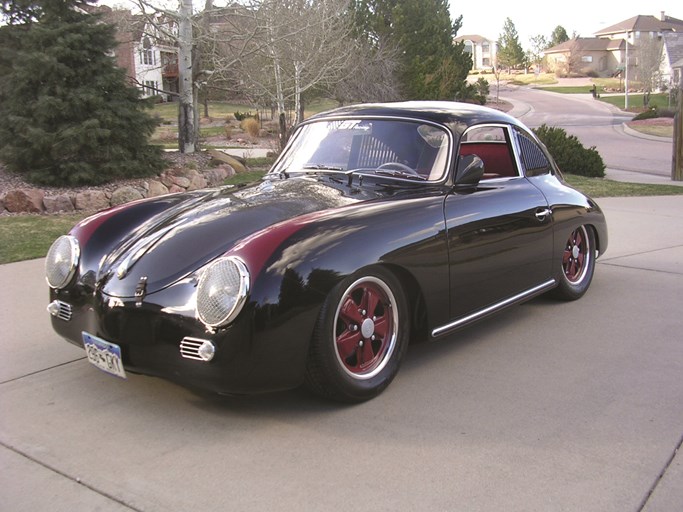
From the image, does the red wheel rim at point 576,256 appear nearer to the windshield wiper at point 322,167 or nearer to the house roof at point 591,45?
the windshield wiper at point 322,167

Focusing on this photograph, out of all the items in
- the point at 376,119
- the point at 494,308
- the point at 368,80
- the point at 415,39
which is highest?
the point at 415,39

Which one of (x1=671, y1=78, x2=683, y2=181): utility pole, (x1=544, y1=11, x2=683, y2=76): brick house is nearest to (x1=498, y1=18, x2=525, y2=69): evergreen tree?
(x1=544, y1=11, x2=683, y2=76): brick house

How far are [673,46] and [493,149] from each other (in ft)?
288

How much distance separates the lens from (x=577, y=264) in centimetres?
565

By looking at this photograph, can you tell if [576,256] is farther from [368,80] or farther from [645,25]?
[645,25]

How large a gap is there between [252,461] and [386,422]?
72 cm

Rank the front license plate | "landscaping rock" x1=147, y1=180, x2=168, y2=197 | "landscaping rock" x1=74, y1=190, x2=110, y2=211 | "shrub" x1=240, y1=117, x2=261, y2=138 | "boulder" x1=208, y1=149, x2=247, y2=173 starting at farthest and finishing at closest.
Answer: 1. "shrub" x1=240, y1=117, x2=261, y2=138
2. "boulder" x1=208, y1=149, x2=247, y2=173
3. "landscaping rock" x1=147, y1=180, x2=168, y2=197
4. "landscaping rock" x1=74, y1=190, x2=110, y2=211
5. the front license plate

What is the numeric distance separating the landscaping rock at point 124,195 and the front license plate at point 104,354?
699cm

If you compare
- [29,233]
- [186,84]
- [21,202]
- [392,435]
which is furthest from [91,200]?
[392,435]

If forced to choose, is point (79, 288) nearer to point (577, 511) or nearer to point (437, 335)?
point (437, 335)

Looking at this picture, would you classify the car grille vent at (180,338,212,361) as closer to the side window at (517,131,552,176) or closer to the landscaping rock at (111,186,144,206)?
the side window at (517,131,552,176)

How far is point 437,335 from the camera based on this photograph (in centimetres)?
399

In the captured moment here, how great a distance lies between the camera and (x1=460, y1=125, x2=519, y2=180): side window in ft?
16.6

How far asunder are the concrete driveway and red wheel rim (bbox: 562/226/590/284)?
836mm
